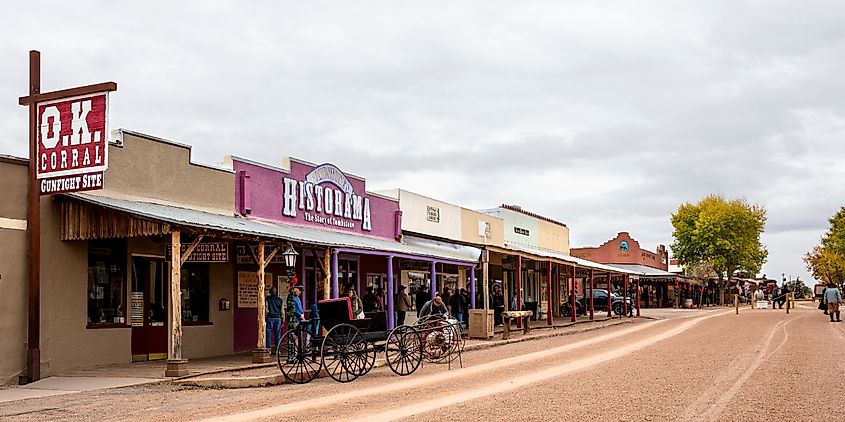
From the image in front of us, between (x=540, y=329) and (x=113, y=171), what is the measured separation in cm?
1825

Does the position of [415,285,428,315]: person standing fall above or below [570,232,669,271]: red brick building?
below

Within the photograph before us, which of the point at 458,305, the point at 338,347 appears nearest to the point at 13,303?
the point at 338,347

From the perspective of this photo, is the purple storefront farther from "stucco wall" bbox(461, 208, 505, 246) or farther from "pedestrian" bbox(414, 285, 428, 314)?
"stucco wall" bbox(461, 208, 505, 246)

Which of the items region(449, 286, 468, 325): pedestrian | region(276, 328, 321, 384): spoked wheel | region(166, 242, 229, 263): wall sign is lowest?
region(276, 328, 321, 384): spoked wheel

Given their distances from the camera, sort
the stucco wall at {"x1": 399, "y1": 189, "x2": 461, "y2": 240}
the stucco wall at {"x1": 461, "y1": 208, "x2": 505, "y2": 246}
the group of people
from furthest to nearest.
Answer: the stucco wall at {"x1": 461, "y1": 208, "x2": 505, "y2": 246} → the stucco wall at {"x1": 399, "y1": 189, "x2": 461, "y2": 240} → the group of people

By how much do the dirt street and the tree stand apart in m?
59.4

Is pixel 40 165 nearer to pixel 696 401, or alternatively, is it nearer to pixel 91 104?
pixel 91 104

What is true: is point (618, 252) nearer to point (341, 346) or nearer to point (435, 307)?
point (435, 307)

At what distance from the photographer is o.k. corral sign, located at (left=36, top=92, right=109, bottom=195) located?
15.7 m

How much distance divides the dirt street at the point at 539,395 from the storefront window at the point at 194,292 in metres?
5.15

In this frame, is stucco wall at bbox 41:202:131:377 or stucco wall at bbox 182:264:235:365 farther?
stucco wall at bbox 182:264:235:365

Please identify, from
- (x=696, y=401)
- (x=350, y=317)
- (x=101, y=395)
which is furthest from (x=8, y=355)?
(x=696, y=401)

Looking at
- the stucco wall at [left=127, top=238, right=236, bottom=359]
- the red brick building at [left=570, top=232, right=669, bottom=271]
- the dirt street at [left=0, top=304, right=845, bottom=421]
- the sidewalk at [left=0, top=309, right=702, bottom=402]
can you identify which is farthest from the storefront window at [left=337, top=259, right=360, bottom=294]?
the red brick building at [left=570, top=232, right=669, bottom=271]

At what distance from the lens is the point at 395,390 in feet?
44.2
